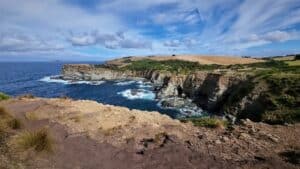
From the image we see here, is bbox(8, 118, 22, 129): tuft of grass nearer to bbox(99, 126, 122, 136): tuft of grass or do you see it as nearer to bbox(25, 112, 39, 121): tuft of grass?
bbox(25, 112, 39, 121): tuft of grass

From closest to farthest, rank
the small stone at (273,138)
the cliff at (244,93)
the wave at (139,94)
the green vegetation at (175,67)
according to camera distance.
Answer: the small stone at (273,138), the cliff at (244,93), the wave at (139,94), the green vegetation at (175,67)

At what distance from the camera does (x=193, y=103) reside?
63375 millimetres

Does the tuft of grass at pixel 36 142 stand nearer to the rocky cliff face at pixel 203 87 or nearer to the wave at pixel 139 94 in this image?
the rocky cliff face at pixel 203 87

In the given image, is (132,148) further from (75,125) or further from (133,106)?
(133,106)

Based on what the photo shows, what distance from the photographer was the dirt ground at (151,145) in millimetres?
10930

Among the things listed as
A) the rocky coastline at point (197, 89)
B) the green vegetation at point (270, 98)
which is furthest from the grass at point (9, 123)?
the rocky coastline at point (197, 89)

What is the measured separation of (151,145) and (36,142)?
5001 mm

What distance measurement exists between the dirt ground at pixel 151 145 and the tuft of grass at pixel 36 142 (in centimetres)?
33

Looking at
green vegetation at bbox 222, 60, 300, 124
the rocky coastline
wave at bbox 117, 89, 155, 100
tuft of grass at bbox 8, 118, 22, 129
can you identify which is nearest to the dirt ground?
tuft of grass at bbox 8, 118, 22, 129

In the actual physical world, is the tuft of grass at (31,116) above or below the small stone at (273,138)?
below

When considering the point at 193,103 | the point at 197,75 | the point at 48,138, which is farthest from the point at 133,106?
the point at 48,138

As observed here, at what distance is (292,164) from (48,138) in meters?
10.1

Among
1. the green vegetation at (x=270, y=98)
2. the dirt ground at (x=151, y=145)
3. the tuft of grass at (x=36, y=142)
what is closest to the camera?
the dirt ground at (x=151, y=145)

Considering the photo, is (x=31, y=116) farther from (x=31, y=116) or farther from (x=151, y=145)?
(x=151, y=145)
